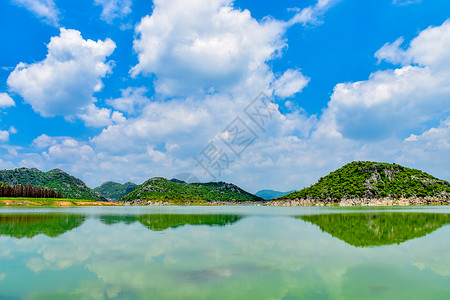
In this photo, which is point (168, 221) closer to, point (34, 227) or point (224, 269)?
point (34, 227)

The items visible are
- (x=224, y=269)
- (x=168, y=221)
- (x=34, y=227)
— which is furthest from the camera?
(x=168, y=221)

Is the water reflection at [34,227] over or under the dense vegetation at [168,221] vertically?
over

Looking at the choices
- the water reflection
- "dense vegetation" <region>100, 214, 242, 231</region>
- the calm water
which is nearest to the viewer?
the calm water

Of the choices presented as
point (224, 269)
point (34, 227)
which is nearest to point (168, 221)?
point (34, 227)

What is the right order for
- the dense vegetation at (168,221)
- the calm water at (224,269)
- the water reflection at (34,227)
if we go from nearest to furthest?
the calm water at (224,269) → the water reflection at (34,227) → the dense vegetation at (168,221)

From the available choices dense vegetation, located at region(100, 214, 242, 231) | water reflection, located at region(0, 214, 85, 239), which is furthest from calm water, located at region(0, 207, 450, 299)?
dense vegetation, located at region(100, 214, 242, 231)

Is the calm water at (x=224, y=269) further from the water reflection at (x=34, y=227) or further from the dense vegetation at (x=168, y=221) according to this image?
the dense vegetation at (x=168, y=221)

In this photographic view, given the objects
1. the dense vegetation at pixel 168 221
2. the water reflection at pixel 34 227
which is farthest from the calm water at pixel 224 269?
the dense vegetation at pixel 168 221

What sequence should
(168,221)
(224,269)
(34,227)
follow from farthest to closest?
(168,221) < (34,227) < (224,269)

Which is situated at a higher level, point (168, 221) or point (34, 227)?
point (34, 227)

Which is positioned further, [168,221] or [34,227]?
[168,221]

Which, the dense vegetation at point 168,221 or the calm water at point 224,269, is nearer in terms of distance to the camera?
the calm water at point 224,269

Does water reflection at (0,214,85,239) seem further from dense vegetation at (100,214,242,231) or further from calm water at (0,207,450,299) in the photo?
dense vegetation at (100,214,242,231)

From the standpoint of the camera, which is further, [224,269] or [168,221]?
[168,221]
